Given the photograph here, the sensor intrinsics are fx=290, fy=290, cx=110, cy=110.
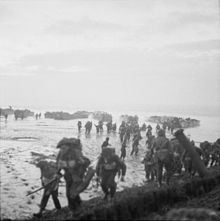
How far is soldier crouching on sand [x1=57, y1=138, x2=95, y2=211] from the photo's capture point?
8203 mm

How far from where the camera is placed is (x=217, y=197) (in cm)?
954

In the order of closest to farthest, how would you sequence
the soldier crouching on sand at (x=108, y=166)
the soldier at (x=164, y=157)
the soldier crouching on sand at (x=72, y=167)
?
1. the soldier crouching on sand at (x=72, y=167)
2. the soldier crouching on sand at (x=108, y=166)
3. the soldier at (x=164, y=157)

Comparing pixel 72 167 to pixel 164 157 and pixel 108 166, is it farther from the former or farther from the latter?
pixel 164 157

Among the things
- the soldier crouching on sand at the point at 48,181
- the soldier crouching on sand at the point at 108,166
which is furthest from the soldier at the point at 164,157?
the soldier crouching on sand at the point at 48,181

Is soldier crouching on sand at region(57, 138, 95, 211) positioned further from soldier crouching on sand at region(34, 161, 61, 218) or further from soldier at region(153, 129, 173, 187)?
soldier at region(153, 129, 173, 187)

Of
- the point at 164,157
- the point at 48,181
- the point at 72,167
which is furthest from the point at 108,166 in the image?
the point at 164,157

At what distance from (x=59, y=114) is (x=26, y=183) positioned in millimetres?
57969

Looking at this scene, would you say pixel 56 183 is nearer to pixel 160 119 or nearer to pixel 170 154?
pixel 170 154

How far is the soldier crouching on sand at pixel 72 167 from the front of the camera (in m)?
8.20

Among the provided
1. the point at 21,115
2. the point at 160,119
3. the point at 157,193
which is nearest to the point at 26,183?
the point at 157,193

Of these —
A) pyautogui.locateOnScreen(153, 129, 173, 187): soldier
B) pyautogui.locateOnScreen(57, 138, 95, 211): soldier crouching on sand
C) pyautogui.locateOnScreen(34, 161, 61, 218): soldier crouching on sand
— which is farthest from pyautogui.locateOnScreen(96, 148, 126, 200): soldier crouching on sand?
pyautogui.locateOnScreen(153, 129, 173, 187): soldier

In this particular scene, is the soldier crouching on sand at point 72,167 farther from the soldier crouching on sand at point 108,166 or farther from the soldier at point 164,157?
the soldier at point 164,157

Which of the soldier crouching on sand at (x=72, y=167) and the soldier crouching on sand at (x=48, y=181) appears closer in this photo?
the soldier crouching on sand at (x=72, y=167)

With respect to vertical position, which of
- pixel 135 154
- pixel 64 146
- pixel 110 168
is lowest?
pixel 135 154
